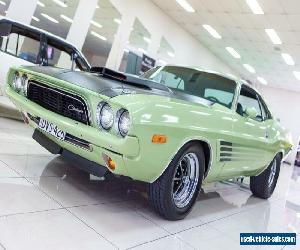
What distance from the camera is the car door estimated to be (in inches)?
118

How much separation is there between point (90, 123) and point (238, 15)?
937 cm

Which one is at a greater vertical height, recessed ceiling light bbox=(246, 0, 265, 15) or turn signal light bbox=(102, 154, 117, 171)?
recessed ceiling light bbox=(246, 0, 265, 15)

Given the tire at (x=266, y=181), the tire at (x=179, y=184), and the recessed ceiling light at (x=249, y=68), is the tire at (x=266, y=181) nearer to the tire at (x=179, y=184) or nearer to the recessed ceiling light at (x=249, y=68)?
the tire at (x=179, y=184)

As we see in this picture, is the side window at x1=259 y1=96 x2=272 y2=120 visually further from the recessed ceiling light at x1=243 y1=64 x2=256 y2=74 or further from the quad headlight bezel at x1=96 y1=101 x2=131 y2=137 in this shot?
the recessed ceiling light at x1=243 y1=64 x2=256 y2=74

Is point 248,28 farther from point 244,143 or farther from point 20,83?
point 20,83

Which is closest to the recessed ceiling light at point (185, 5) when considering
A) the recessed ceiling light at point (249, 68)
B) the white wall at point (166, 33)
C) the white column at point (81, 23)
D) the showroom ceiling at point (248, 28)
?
the showroom ceiling at point (248, 28)

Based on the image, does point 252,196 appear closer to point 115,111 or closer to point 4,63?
point 115,111

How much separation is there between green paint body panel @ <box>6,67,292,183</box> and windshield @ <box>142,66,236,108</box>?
308 mm

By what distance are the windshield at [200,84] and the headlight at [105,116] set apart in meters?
1.29

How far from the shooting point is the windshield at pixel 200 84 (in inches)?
130

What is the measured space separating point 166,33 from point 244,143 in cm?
1004

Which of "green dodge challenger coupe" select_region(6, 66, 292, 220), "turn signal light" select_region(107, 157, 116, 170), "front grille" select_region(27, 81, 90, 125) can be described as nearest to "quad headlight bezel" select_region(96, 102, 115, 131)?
"green dodge challenger coupe" select_region(6, 66, 292, 220)

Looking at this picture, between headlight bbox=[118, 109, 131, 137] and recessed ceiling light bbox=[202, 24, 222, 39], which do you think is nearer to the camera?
headlight bbox=[118, 109, 131, 137]

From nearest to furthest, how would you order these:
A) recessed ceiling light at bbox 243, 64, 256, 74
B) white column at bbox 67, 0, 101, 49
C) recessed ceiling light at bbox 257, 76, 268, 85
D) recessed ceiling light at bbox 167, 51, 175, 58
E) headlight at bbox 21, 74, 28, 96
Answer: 1. headlight at bbox 21, 74, 28, 96
2. white column at bbox 67, 0, 101, 49
3. recessed ceiling light at bbox 167, 51, 175, 58
4. recessed ceiling light at bbox 243, 64, 256, 74
5. recessed ceiling light at bbox 257, 76, 268, 85
